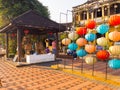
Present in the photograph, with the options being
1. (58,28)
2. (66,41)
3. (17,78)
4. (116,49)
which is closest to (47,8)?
(58,28)

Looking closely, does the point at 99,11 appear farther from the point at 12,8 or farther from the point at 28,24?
the point at 28,24

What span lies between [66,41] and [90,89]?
4.04 meters

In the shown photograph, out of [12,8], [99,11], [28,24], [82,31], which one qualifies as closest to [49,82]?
[82,31]

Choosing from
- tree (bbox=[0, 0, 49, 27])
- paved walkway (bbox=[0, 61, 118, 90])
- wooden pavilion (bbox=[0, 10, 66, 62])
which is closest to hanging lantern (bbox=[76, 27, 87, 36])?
paved walkway (bbox=[0, 61, 118, 90])

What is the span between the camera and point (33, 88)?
25.9ft

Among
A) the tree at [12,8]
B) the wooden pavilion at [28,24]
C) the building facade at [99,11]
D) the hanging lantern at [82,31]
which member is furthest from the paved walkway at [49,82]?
the building facade at [99,11]

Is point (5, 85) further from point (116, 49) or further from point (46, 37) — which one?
point (46, 37)

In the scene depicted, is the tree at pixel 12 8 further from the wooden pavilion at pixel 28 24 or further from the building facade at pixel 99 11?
the building facade at pixel 99 11

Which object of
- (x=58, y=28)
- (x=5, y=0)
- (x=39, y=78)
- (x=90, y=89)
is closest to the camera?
(x=90, y=89)

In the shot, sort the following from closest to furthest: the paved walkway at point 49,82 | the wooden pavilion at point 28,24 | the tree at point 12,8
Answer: the paved walkway at point 49,82 → the wooden pavilion at point 28,24 → the tree at point 12,8

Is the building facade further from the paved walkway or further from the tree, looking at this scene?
the paved walkway

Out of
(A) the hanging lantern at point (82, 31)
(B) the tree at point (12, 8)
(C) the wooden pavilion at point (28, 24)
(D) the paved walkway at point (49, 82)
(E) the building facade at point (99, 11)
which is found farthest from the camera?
(E) the building facade at point (99, 11)

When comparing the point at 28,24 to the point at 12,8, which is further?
the point at 12,8

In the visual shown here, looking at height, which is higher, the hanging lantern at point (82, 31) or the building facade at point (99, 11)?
the building facade at point (99, 11)
